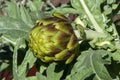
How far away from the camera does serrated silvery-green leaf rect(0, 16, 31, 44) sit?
1.37 metres

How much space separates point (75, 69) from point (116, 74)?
18 centimetres

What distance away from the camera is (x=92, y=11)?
1.41 meters

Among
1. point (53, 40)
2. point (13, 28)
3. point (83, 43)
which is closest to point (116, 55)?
point (83, 43)

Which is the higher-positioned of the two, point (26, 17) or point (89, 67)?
point (26, 17)

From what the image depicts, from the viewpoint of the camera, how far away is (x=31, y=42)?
3.92 feet

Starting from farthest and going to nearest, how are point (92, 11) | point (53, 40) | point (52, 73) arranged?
point (92, 11), point (52, 73), point (53, 40)

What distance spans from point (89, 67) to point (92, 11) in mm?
259

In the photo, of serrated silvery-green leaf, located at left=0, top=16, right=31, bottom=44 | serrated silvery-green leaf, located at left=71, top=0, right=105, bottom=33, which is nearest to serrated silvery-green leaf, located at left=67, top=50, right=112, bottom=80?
serrated silvery-green leaf, located at left=71, top=0, right=105, bottom=33

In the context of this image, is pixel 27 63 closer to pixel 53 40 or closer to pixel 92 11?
pixel 53 40

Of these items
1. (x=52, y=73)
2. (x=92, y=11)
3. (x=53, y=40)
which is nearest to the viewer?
(x=53, y=40)

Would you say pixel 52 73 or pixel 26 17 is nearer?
pixel 52 73

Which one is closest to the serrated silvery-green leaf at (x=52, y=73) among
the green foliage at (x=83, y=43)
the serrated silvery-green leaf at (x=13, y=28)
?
the green foliage at (x=83, y=43)

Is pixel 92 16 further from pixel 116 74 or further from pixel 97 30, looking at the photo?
pixel 116 74

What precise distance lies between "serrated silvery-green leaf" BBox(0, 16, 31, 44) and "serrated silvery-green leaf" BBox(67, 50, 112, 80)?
0.21 metres
